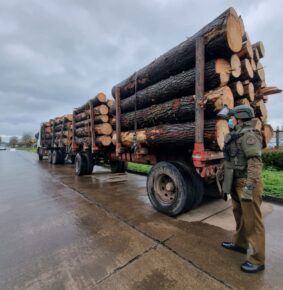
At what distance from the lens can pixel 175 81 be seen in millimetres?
3918

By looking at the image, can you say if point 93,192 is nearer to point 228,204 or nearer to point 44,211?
point 44,211

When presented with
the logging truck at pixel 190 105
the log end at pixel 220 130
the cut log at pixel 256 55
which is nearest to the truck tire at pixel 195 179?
the logging truck at pixel 190 105

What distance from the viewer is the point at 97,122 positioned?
7.52 m

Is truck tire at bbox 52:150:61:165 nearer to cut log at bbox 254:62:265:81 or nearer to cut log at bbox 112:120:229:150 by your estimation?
cut log at bbox 112:120:229:150

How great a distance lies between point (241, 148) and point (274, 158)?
7.43 m

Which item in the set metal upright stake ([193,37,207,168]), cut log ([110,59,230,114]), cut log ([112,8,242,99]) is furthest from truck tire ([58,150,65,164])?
metal upright stake ([193,37,207,168])

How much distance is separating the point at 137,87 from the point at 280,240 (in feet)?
13.8

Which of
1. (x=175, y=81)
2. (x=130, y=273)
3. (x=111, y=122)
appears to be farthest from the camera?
(x=111, y=122)

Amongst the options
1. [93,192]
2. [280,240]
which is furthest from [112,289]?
[93,192]

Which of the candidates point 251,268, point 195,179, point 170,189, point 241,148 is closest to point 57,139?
point 170,189

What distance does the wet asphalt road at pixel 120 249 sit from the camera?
2.08 metres

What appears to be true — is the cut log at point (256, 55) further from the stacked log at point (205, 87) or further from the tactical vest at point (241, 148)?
the tactical vest at point (241, 148)

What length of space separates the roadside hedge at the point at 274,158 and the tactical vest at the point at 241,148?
7.16 meters

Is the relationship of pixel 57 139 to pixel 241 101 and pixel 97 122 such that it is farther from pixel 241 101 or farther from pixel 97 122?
pixel 241 101
